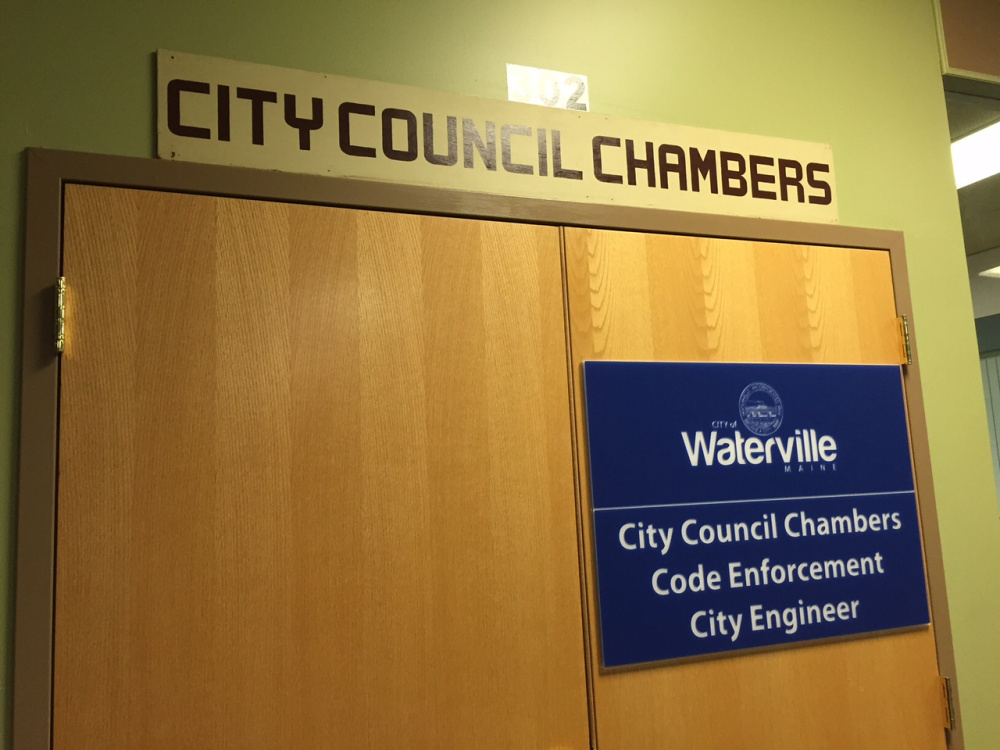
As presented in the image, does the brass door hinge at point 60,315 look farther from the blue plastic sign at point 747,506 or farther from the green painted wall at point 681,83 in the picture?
the blue plastic sign at point 747,506

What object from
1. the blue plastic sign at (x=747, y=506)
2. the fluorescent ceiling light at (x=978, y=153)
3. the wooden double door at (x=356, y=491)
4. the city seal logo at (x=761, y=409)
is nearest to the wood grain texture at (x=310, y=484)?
the wooden double door at (x=356, y=491)

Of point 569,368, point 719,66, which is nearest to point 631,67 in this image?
point 719,66

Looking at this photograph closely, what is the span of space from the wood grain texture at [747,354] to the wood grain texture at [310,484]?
10cm

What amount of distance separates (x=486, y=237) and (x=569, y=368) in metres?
0.28

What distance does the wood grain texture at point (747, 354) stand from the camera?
4.99ft

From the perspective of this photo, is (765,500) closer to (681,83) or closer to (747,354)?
(747,354)

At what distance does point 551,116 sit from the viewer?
1.62 metres

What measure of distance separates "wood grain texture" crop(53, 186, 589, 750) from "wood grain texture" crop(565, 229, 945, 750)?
10cm

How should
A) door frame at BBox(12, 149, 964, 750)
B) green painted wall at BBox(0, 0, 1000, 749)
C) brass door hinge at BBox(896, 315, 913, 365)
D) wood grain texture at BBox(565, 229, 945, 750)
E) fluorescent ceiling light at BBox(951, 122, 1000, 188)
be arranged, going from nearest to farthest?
door frame at BBox(12, 149, 964, 750)
green painted wall at BBox(0, 0, 1000, 749)
wood grain texture at BBox(565, 229, 945, 750)
brass door hinge at BBox(896, 315, 913, 365)
fluorescent ceiling light at BBox(951, 122, 1000, 188)

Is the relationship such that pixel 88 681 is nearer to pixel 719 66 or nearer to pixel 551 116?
pixel 551 116

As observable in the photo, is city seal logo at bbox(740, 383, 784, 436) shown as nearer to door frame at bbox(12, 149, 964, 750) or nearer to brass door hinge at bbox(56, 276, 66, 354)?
door frame at bbox(12, 149, 964, 750)

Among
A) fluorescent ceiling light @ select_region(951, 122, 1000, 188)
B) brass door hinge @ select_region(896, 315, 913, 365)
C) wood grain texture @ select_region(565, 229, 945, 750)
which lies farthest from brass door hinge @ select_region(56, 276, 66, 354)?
fluorescent ceiling light @ select_region(951, 122, 1000, 188)

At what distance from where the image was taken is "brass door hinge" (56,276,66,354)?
1.24 metres

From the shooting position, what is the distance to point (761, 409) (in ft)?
5.49
